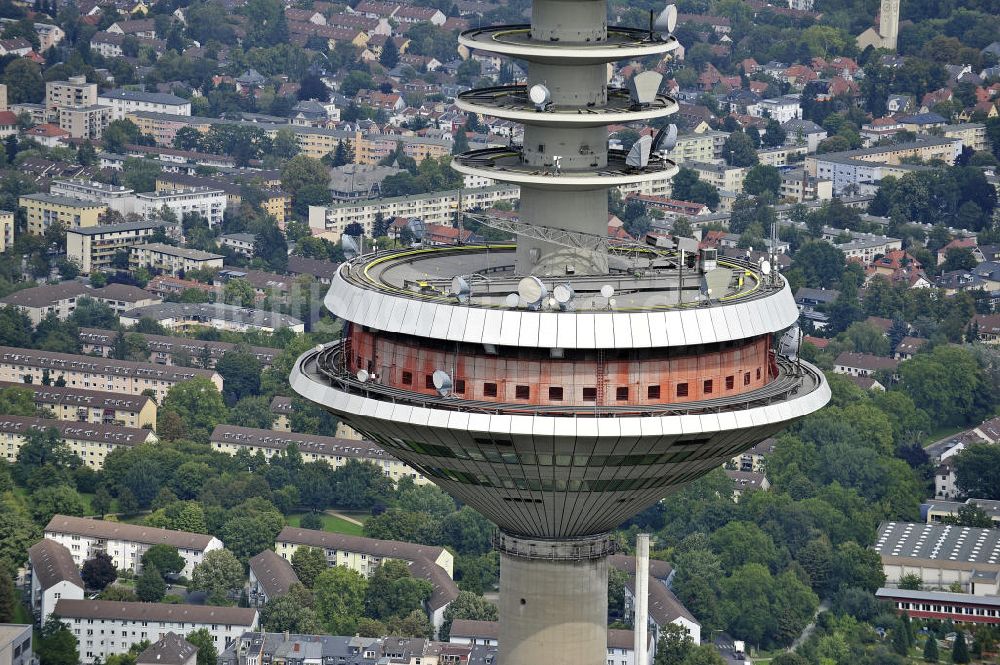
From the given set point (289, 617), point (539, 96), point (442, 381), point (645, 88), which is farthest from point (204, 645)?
point (442, 381)

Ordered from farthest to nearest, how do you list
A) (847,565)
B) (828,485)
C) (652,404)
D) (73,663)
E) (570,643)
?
(828,485)
(847,565)
(73,663)
(570,643)
(652,404)

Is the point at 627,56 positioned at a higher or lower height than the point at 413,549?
higher

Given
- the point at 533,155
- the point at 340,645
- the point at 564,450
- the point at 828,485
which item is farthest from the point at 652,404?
the point at 828,485

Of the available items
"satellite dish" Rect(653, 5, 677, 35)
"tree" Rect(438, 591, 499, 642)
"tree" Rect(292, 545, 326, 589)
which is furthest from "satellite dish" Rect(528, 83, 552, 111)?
"tree" Rect(292, 545, 326, 589)

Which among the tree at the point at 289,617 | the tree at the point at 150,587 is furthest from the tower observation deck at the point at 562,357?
the tree at the point at 150,587

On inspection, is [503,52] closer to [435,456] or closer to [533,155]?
[533,155]

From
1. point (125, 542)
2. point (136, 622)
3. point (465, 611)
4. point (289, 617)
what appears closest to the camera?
point (136, 622)

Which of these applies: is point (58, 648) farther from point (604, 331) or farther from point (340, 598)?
point (604, 331)

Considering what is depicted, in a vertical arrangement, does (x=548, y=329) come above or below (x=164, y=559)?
above
